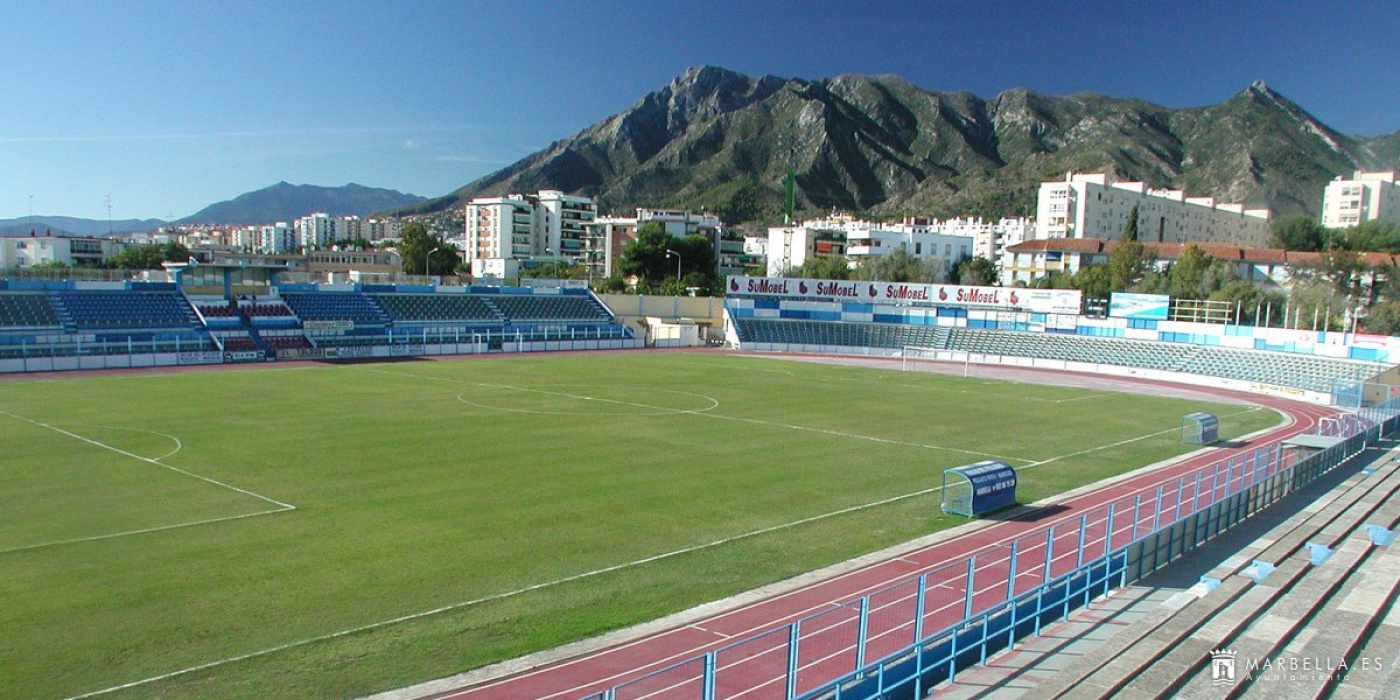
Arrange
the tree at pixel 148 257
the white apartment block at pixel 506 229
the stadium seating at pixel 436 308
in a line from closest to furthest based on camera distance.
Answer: the stadium seating at pixel 436 308 < the tree at pixel 148 257 < the white apartment block at pixel 506 229

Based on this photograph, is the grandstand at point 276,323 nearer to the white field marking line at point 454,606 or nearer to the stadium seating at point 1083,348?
the stadium seating at point 1083,348

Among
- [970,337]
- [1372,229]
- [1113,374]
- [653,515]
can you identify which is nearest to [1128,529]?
[653,515]

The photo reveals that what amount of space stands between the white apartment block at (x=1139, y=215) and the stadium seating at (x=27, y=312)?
422 ft

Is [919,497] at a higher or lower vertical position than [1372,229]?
lower

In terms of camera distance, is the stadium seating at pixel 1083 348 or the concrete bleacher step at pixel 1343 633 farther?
the stadium seating at pixel 1083 348

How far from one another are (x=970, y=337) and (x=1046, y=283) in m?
39.6

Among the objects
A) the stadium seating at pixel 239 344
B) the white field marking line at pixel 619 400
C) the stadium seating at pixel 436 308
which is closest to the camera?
the white field marking line at pixel 619 400

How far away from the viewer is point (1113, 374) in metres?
64.2

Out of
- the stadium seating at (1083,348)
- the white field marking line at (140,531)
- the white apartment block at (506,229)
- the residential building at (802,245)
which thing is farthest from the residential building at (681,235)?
the white field marking line at (140,531)

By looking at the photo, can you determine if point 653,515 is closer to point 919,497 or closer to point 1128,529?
point 919,497

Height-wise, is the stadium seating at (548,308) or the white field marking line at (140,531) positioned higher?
the stadium seating at (548,308)

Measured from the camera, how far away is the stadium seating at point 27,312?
48.9 metres

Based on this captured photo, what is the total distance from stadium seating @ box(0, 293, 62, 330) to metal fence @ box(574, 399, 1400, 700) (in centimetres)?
5241

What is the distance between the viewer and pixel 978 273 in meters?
119
